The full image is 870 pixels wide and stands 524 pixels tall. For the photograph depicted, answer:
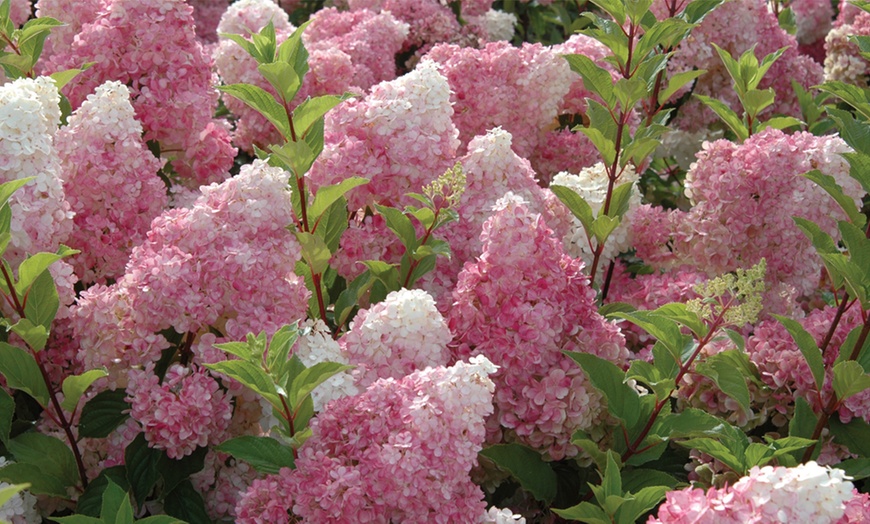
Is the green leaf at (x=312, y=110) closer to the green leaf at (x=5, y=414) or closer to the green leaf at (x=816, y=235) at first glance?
the green leaf at (x=5, y=414)

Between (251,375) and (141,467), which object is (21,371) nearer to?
(141,467)

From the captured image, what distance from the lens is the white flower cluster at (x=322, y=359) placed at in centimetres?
161

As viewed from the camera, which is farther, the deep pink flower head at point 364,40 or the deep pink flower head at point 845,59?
the deep pink flower head at point 845,59

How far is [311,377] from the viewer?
1445 mm

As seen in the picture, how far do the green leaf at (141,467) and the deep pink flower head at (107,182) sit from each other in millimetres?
518

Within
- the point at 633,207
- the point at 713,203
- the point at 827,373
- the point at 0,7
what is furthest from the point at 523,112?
the point at 0,7

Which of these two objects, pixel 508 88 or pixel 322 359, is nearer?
pixel 322 359

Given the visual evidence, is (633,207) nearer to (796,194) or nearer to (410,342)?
(796,194)

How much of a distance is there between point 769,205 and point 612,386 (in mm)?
704

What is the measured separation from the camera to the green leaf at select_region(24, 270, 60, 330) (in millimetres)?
1640

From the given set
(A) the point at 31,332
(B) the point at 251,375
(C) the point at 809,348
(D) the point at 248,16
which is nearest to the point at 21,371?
(A) the point at 31,332

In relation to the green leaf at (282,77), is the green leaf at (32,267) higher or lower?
lower

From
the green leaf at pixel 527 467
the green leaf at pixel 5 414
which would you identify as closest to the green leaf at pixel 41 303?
the green leaf at pixel 5 414

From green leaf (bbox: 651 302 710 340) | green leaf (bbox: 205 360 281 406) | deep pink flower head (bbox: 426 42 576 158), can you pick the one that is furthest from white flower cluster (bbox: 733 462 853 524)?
deep pink flower head (bbox: 426 42 576 158)
